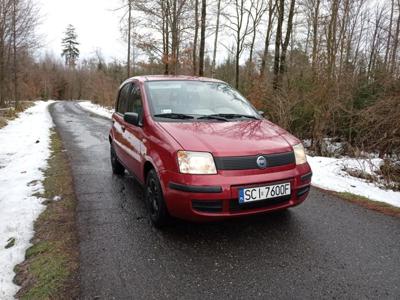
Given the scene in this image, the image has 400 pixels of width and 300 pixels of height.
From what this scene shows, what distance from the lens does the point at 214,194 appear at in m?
3.14

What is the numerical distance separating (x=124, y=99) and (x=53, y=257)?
10.00 feet

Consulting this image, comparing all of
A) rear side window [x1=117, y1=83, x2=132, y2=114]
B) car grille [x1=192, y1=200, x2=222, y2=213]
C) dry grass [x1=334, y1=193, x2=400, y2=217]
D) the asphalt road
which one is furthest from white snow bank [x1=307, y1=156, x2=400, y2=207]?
rear side window [x1=117, y1=83, x2=132, y2=114]

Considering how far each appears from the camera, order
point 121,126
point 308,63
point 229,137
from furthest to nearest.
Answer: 1. point 308,63
2. point 121,126
3. point 229,137

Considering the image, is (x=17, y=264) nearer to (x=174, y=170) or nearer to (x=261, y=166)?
(x=174, y=170)

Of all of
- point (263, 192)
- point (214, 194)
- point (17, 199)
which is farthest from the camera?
point (17, 199)

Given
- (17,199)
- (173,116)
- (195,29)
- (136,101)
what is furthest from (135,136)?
(195,29)

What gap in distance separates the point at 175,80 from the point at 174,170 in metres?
1.97

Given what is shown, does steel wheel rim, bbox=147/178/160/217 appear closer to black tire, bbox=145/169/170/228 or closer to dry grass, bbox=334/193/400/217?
black tire, bbox=145/169/170/228

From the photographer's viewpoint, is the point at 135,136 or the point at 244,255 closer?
the point at 244,255

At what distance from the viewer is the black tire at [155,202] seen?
11.8 ft

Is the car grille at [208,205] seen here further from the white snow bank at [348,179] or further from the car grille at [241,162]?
the white snow bank at [348,179]

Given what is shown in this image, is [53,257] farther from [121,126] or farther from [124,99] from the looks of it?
[124,99]

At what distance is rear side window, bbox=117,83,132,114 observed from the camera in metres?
5.33

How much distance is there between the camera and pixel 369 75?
403 inches
